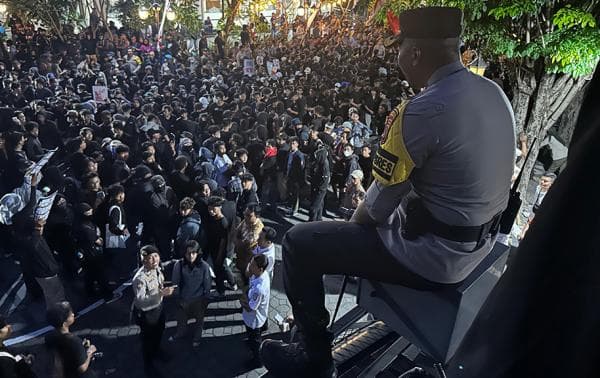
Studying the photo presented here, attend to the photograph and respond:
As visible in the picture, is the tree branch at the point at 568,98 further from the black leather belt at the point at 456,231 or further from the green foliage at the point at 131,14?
→ the green foliage at the point at 131,14

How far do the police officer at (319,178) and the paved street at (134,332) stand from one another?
2.48 meters

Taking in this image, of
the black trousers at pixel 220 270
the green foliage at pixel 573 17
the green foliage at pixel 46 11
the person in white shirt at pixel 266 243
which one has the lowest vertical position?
the black trousers at pixel 220 270

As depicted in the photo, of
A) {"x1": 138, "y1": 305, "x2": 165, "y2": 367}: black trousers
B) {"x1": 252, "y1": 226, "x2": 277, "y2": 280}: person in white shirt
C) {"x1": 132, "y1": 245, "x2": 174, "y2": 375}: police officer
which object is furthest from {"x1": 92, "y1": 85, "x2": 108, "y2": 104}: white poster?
{"x1": 138, "y1": 305, "x2": 165, "y2": 367}: black trousers

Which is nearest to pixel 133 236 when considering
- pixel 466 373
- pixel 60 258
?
pixel 60 258

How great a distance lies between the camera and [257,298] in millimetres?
6129

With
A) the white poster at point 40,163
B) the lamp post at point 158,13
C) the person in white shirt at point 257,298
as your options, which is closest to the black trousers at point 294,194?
the person in white shirt at point 257,298

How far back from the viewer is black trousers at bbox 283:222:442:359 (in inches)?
94.8

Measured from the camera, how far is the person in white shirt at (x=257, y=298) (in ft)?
19.6

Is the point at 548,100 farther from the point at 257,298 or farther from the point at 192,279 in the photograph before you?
the point at 192,279

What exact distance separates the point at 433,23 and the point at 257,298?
478 cm

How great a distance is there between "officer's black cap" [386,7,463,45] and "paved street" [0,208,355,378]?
4.55m

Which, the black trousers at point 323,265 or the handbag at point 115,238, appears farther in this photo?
the handbag at point 115,238

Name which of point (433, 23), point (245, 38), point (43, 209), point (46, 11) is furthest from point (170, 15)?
point (433, 23)

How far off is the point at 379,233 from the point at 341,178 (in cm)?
927
